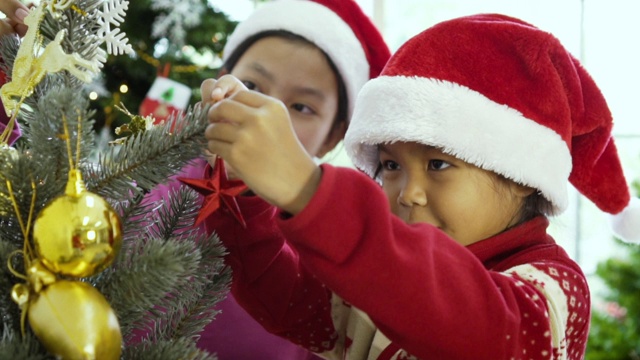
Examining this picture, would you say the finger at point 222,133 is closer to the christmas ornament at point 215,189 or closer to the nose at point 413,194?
the christmas ornament at point 215,189

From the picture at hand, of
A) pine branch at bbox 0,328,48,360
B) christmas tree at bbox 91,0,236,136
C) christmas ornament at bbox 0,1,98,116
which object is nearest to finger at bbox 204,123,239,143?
christmas ornament at bbox 0,1,98,116

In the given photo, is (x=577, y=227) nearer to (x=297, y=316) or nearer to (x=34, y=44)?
(x=297, y=316)

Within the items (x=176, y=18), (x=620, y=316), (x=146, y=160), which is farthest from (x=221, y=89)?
(x=620, y=316)

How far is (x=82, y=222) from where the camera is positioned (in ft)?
1.61

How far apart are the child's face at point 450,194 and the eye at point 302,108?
0.47 metres

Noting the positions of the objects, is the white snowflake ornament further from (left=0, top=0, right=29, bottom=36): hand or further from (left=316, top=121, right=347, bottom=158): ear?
(left=316, top=121, right=347, bottom=158): ear

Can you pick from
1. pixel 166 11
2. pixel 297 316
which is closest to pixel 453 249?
pixel 297 316

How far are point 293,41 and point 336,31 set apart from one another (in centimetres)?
9

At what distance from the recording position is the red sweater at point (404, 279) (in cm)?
57

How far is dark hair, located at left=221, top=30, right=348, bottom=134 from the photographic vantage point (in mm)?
1379

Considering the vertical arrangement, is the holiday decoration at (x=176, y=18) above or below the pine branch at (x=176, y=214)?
below

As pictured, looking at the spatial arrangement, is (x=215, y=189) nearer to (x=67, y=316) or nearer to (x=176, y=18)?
(x=67, y=316)

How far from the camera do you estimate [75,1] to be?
0.60 meters

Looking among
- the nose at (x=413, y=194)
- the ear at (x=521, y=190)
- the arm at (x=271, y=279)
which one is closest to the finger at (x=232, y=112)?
the arm at (x=271, y=279)
